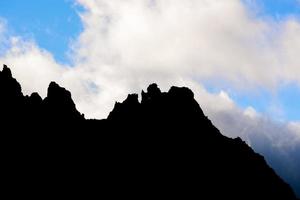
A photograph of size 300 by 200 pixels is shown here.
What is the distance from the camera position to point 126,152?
14312cm

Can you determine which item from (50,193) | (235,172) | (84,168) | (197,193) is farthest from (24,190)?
(235,172)

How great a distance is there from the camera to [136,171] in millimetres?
139125

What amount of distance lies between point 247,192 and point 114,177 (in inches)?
1609

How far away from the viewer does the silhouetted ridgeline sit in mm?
131125

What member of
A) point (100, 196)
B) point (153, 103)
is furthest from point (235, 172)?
point (100, 196)

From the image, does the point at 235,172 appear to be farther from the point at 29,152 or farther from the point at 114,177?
the point at 29,152

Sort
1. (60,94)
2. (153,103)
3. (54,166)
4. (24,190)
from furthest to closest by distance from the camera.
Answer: (153,103), (60,94), (54,166), (24,190)

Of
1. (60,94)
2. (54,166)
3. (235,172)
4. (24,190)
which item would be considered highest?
(60,94)

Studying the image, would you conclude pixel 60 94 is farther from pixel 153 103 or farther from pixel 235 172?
pixel 235 172

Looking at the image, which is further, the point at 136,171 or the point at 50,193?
the point at 136,171

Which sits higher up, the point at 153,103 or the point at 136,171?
the point at 153,103

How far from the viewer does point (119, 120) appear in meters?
150

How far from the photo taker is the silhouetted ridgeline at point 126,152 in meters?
131

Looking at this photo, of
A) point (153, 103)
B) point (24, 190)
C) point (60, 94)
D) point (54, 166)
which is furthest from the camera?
point (153, 103)
